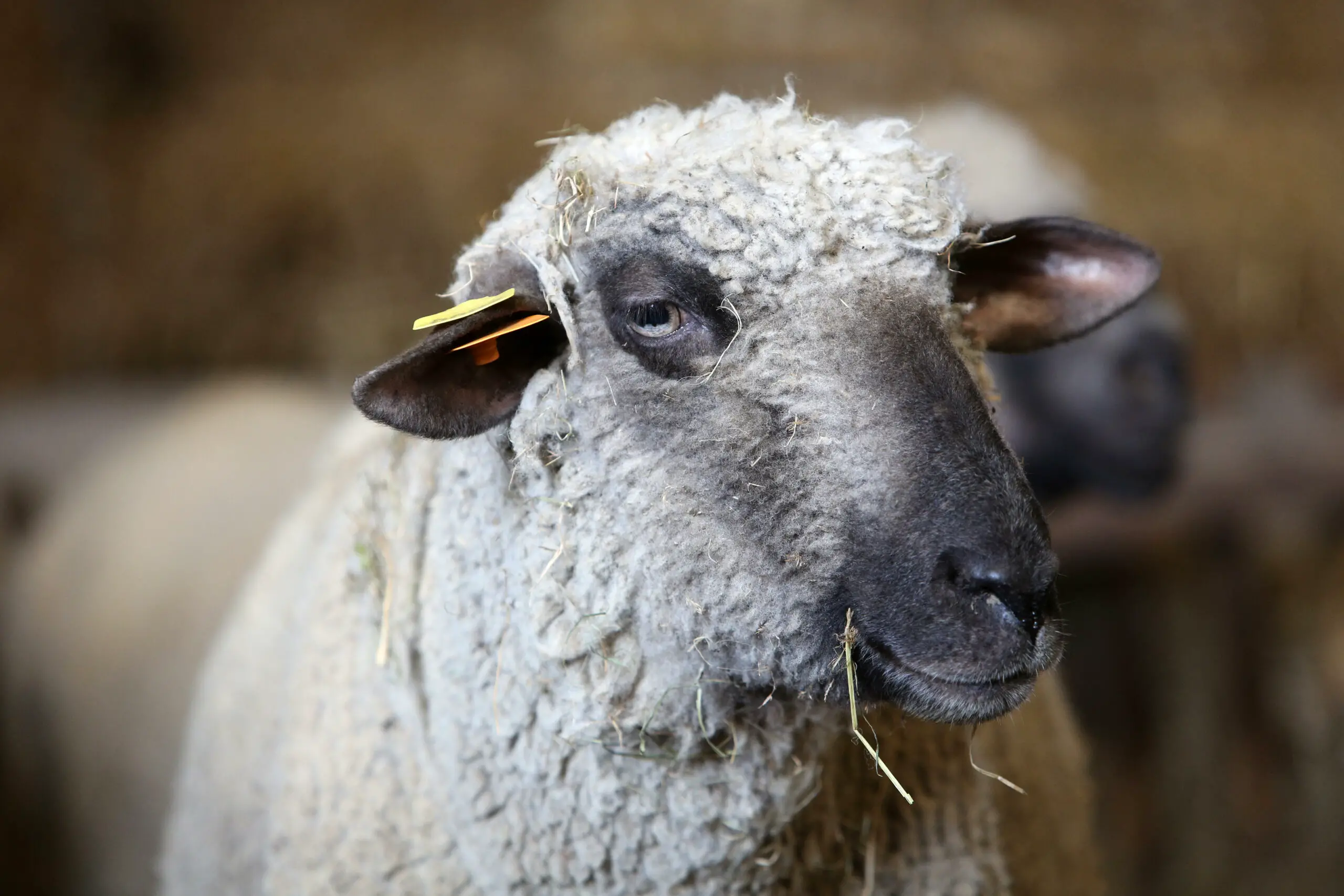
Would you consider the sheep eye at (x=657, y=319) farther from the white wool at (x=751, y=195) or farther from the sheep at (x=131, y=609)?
the sheep at (x=131, y=609)

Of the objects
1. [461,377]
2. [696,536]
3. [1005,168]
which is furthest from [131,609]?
[1005,168]

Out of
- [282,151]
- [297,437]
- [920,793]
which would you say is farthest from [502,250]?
[282,151]

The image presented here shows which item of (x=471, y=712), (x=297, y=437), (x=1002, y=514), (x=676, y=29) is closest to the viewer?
(x=1002, y=514)

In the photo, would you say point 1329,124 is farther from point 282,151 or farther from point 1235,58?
point 282,151

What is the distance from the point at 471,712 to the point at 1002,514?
35.6 inches

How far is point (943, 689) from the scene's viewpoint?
144 centimetres

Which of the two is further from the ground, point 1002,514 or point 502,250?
point 502,250

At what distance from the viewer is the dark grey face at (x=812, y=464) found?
1.40m

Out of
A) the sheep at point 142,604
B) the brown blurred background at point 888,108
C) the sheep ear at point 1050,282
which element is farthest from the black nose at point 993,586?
the brown blurred background at point 888,108

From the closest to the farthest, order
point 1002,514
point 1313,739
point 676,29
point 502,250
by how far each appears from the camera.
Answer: point 1002,514 < point 502,250 < point 1313,739 < point 676,29

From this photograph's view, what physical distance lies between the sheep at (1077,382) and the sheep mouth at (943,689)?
9.02 ft

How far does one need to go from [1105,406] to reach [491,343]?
3202 millimetres

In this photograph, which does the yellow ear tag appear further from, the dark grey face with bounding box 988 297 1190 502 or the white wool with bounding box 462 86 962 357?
the dark grey face with bounding box 988 297 1190 502

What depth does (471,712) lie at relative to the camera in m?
1.81
